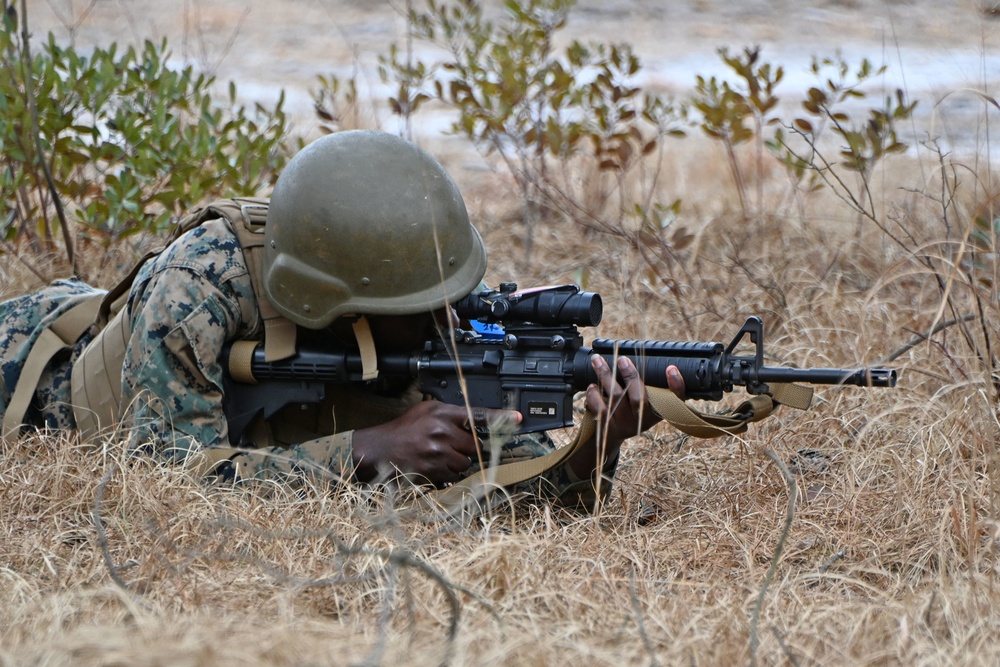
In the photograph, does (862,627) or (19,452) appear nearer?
(862,627)

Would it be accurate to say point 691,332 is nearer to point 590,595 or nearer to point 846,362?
point 846,362

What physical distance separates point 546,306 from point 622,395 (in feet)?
1.00

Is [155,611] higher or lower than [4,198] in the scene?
lower

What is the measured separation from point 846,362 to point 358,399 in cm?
183

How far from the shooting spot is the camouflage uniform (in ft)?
10.3

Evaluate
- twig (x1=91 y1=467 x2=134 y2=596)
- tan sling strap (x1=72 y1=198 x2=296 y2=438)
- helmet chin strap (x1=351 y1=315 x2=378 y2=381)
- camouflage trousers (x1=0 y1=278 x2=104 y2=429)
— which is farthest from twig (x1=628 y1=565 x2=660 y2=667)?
camouflage trousers (x1=0 y1=278 x2=104 y2=429)

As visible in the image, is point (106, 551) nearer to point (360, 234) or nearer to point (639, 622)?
point (360, 234)

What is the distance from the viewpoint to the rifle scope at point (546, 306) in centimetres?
303

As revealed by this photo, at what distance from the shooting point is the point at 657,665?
222 centimetres

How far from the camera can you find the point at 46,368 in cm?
363

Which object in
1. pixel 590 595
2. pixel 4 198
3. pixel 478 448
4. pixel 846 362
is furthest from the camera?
pixel 4 198

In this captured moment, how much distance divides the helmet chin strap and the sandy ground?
342 inches

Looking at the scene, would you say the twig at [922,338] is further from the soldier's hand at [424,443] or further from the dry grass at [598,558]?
the soldier's hand at [424,443]

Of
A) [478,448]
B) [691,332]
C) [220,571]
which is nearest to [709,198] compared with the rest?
[691,332]
